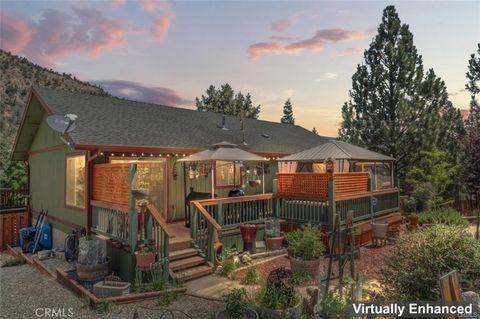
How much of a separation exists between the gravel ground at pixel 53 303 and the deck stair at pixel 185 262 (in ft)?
3.16

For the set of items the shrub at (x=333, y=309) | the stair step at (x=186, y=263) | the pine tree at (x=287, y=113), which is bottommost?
the stair step at (x=186, y=263)

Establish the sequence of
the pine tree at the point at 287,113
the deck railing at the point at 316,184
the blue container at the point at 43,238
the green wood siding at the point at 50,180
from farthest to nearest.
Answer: the pine tree at the point at 287,113, the blue container at the point at 43,238, the green wood siding at the point at 50,180, the deck railing at the point at 316,184

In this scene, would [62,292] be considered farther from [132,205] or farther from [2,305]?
[132,205]

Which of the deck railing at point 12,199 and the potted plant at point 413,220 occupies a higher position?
the deck railing at point 12,199

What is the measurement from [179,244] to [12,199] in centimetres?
1173

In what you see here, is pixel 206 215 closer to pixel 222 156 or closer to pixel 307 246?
pixel 222 156

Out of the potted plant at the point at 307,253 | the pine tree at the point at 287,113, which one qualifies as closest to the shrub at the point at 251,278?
the potted plant at the point at 307,253

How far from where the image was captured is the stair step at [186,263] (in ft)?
25.1

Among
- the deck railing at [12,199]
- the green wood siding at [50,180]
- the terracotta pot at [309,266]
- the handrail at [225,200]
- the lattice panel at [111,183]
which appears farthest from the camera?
the deck railing at [12,199]

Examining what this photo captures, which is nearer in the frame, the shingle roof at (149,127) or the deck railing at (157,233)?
the deck railing at (157,233)

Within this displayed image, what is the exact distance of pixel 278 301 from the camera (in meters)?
5.15

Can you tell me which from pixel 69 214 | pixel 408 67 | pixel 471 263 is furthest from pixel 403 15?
pixel 69 214

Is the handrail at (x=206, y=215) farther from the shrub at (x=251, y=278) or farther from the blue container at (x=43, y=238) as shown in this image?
the blue container at (x=43, y=238)

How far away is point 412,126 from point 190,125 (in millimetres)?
12591
